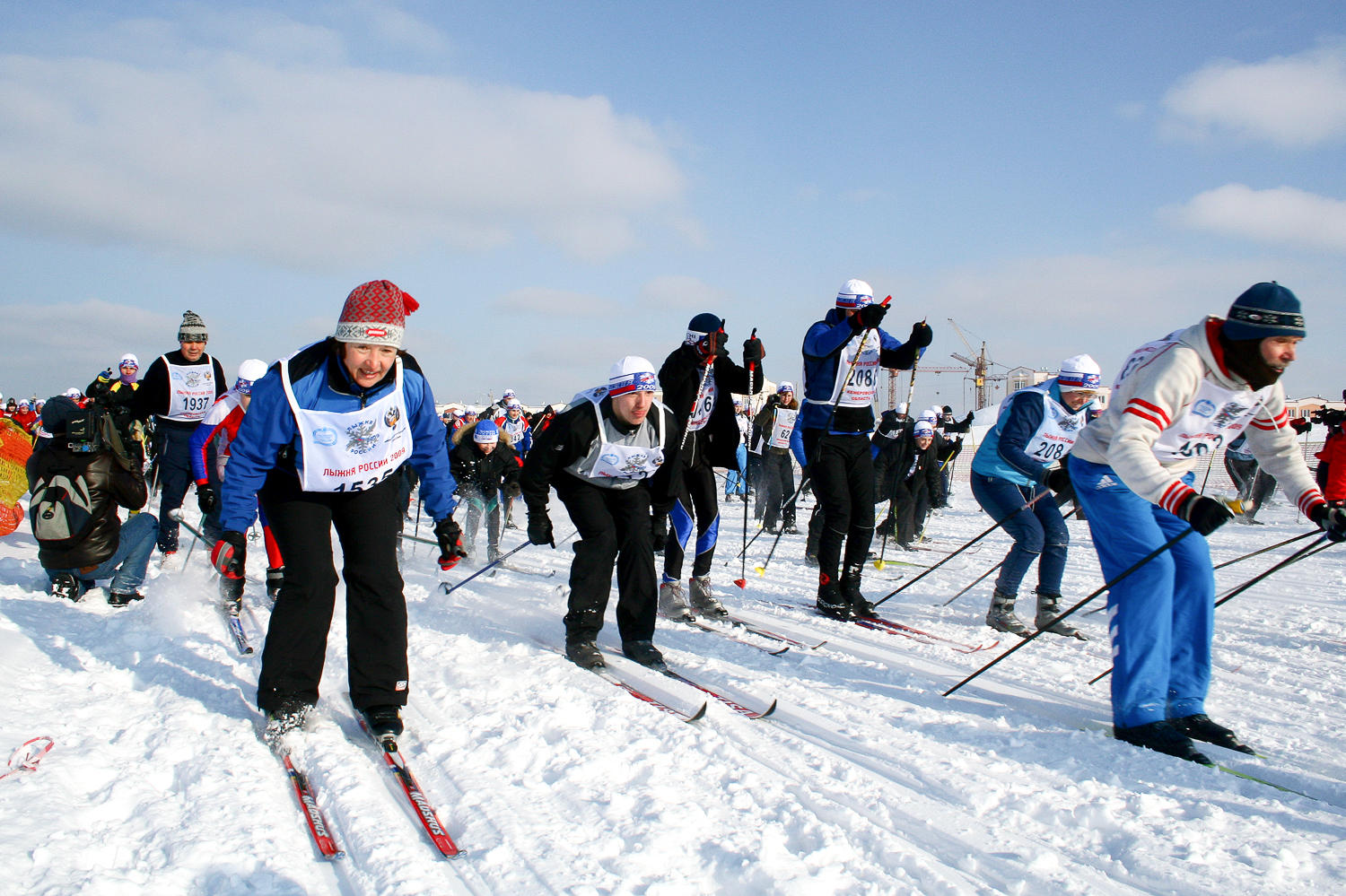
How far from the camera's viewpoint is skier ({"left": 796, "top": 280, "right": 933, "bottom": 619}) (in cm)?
533

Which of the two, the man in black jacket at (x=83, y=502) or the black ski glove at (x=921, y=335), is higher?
the black ski glove at (x=921, y=335)

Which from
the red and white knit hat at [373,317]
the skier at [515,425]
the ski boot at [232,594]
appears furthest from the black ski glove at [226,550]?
the skier at [515,425]

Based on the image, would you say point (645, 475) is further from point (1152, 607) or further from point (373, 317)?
point (1152, 607)

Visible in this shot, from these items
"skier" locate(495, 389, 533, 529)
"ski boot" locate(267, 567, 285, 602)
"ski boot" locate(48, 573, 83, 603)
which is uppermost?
"skier" locate(495, 389, 533, 529)

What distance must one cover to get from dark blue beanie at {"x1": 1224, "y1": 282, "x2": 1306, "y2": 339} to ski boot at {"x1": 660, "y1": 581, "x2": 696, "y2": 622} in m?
3.27

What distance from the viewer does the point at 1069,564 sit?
816cm

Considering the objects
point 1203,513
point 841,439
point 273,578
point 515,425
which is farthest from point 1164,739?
point 515,425

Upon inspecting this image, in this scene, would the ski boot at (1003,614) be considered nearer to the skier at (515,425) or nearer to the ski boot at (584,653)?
the ski boot at (584,653)

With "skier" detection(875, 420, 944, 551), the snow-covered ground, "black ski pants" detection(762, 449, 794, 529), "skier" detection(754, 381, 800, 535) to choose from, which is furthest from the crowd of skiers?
"skier" detection(754, 381, 800, 535)

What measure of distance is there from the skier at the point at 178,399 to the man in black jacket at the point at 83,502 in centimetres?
161

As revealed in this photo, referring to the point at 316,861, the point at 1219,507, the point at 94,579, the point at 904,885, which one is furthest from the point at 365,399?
the point at 94,579

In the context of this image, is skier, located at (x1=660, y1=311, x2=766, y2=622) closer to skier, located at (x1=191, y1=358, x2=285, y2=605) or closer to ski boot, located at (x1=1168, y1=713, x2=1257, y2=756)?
skier, located at (x1=191, y1=358, x2=285, y2=605)

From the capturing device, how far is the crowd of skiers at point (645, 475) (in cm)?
299

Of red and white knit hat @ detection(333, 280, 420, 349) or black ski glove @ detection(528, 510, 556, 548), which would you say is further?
black ski glove @ detection(528, 510, 556, 548)
